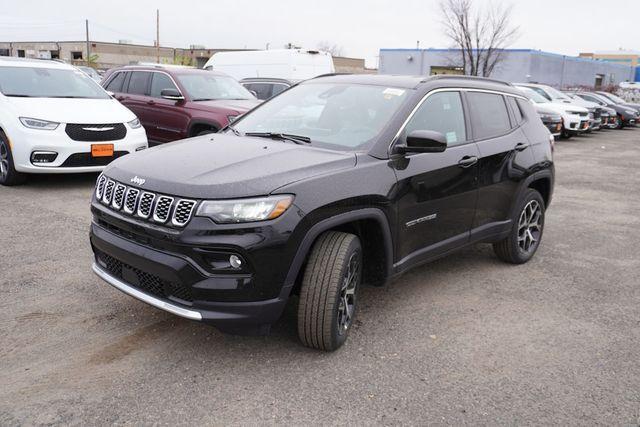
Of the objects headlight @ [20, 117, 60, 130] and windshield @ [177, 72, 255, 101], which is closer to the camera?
headlight @ [20, 117, 60, 130]

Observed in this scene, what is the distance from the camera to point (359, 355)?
360 centimetres

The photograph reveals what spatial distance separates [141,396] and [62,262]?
7.84 feet

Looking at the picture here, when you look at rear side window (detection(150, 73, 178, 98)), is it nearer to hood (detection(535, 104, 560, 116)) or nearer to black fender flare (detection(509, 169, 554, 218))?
black fender flare (detection(509, 169, 554, 218))

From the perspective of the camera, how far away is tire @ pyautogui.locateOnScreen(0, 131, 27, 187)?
7.60 meters

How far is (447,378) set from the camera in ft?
11.0

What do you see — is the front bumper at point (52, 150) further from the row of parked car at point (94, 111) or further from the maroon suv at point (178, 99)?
the maroon suv at point (178, 99)

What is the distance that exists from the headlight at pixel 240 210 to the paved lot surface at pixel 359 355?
0.92m

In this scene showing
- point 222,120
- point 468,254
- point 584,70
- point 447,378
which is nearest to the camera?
point 447,378

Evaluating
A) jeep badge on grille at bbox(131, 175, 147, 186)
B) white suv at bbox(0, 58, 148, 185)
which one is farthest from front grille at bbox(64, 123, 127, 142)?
jeep badge on grille at bbox(131, 175, 147, 186)

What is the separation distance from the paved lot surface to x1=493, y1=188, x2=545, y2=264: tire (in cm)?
13

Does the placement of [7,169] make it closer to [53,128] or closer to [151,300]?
[53,128]

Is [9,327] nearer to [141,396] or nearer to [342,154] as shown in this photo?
[141,396]

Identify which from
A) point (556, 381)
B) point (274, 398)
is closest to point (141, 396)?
point (274, 398)

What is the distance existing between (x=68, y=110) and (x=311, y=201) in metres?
5.80
